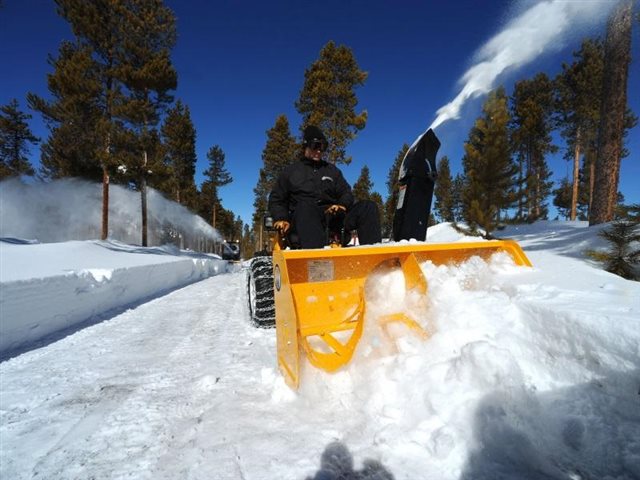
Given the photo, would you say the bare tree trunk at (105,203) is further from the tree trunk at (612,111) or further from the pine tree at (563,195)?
the pine tree at (563,195)

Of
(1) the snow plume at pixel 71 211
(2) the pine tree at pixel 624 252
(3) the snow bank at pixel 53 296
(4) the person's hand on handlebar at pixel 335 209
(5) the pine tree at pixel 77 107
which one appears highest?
(5) the pine tree at pixel 77 107

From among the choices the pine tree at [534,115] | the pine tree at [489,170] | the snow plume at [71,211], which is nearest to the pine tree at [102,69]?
the snow plume at [71,211]

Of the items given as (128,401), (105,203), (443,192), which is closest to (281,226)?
(128,401)

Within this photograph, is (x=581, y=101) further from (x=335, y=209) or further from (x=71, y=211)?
(x=71, y=211)

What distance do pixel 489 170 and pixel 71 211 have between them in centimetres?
3360

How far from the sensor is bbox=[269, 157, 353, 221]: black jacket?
3391 millimetres

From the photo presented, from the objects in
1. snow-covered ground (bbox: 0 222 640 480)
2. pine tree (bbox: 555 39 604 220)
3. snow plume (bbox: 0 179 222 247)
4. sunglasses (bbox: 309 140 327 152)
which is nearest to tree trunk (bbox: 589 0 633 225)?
snow-covered ground (bbox: 0 222 640 480)

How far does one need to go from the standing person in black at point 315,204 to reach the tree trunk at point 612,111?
765cm

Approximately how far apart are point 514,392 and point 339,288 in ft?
4.20

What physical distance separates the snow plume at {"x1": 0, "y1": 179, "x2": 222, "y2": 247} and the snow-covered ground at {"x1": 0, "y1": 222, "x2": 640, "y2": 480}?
77.9 feet

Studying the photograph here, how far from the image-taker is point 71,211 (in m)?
28.7

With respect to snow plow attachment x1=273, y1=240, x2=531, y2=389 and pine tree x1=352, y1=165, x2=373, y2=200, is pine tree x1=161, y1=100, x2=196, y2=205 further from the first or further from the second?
snow plow attachment x1=273, y1=240, x2=531, y2=389

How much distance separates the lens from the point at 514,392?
1.38 m

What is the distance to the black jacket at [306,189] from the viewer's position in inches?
133
